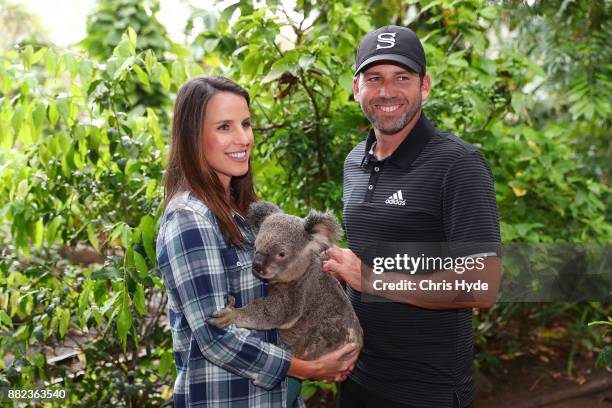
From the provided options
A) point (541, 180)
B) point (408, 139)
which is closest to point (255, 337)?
point (408, 139)

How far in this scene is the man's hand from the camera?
2.00 meters

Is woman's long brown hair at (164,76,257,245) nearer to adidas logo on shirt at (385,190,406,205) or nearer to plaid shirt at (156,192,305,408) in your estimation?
plaid shirt at (156,192,305,408)

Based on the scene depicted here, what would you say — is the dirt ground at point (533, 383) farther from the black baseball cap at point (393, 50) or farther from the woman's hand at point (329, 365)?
the black baseball cap at point (393, 50)

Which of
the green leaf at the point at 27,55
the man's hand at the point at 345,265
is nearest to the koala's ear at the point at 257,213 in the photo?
the man's hand at the point at 345,265

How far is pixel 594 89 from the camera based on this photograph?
3957 millimetres

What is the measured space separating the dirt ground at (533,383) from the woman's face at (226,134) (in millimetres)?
2721

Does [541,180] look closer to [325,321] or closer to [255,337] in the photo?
[325,321]

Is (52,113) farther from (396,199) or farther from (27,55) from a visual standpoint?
(396,199)

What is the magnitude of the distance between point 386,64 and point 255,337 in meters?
1.15

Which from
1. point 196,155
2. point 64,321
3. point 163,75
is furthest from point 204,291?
point 163,75

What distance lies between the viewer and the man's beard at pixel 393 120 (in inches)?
84.9

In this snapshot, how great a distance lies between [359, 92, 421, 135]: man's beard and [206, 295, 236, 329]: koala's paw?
0.91 metres

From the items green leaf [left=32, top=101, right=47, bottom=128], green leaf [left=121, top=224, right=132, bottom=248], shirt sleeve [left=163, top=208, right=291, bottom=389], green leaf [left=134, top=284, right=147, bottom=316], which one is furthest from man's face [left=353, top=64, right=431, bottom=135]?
green leaf [left=32, top=101, right=47, bottom=128]

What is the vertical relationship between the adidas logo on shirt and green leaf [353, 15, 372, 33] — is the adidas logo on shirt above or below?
below
